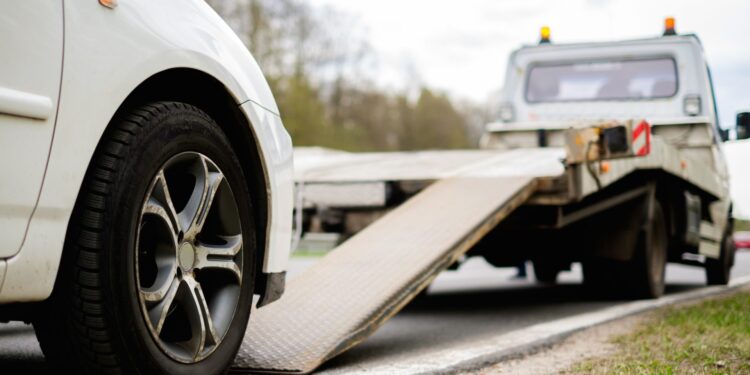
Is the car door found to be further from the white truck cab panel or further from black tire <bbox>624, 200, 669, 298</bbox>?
the white truck cab panel

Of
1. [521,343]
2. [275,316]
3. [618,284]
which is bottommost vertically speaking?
[618,284]

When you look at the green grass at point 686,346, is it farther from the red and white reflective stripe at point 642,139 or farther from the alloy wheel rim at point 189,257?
the alloy wheel rim at point 189,257

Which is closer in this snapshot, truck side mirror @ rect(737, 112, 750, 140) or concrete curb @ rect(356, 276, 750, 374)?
concrete curb @ rect(356, 276, 750, 374)

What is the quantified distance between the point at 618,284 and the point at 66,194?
5.77 meters

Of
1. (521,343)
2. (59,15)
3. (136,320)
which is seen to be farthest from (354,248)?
(59,15)

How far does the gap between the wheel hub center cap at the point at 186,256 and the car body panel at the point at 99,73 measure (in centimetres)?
53

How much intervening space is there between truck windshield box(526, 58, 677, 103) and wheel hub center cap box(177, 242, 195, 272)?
7361mm

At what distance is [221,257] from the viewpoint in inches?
126

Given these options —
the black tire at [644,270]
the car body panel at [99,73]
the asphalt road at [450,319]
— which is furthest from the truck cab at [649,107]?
the car body panel at [99,73]

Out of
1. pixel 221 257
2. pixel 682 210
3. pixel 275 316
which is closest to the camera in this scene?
pixel 221 257

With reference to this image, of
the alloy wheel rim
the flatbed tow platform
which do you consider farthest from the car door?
the flatbed tow platform

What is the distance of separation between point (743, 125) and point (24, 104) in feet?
27.7

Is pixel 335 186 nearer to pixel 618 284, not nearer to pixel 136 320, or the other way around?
pixel 618 284

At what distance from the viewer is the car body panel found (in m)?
2.39
